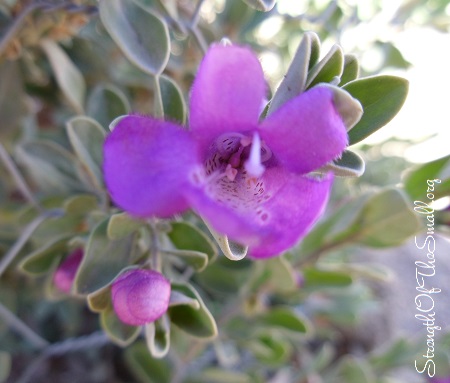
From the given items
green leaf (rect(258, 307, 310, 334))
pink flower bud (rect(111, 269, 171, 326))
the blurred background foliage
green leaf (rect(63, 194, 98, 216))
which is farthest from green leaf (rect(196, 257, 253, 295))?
pink flower bud (rect(111, 269, 171, 326))

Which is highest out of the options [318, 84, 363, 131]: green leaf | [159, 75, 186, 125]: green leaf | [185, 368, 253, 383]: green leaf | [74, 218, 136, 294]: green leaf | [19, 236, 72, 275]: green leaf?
[318, 84, 363, 131]: green leaf

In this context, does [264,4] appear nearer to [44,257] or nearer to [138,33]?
[138,33]

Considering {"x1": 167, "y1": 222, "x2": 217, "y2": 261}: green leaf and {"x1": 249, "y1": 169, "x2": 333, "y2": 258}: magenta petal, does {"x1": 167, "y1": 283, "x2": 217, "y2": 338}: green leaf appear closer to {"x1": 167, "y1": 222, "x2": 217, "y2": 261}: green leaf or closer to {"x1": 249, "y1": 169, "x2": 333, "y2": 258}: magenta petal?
{"x1": 167, "y1": 222, "x2": 217, "y2": 261}: green leaf

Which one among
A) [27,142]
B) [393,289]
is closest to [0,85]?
[27,142]

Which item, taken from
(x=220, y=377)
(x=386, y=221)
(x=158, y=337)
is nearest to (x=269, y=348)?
(x=220, y=377)

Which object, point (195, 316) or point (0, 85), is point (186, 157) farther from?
point (0, 85)

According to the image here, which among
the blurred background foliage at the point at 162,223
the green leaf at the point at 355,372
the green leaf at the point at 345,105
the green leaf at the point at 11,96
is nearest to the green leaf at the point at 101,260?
the blurred background foliage at the point at 162,223

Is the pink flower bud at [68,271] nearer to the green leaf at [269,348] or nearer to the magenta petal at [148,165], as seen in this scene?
the magenta petal at [148,165]
